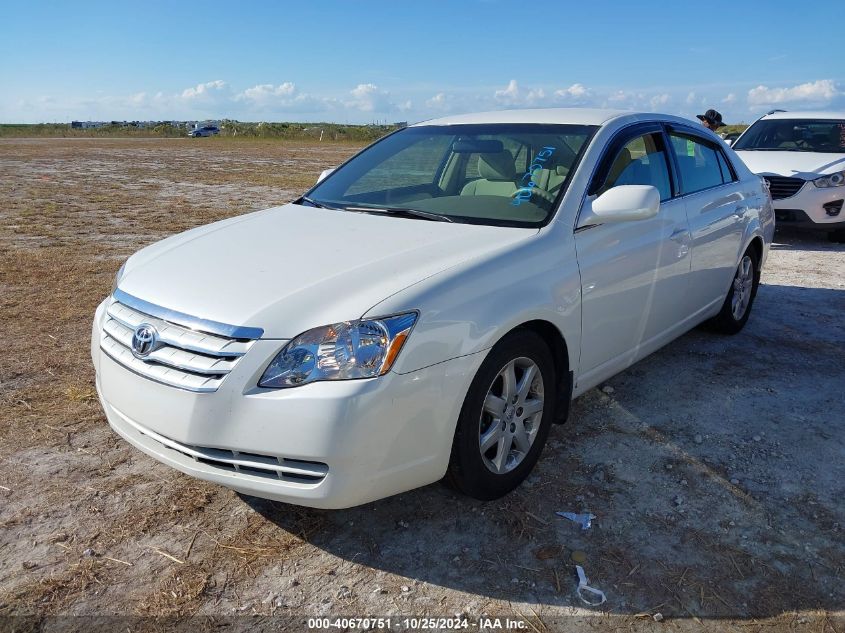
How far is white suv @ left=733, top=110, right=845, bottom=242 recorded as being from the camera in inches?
342

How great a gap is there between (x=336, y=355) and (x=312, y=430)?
0.26 m

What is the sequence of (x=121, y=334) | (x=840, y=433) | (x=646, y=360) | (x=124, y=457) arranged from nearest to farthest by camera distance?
(x=121, y=334), (x=124, y=457), (x=840, y=433), (x=646, y=360)

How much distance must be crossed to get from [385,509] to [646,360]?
2.51m

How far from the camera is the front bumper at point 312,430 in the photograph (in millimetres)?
2336

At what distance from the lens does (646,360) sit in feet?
15.7

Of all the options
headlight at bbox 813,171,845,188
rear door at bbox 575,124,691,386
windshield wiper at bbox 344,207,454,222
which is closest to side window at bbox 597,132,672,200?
rear door at bbox 575,124,691,386

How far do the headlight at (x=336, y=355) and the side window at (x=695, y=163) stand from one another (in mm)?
2635

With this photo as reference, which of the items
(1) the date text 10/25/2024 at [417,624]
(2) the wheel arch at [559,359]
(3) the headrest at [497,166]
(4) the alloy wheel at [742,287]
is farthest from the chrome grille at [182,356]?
(4) the alloy wheel at [742,287]

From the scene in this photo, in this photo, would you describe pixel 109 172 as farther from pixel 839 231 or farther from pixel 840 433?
pixel 840 433

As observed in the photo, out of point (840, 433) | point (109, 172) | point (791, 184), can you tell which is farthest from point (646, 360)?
point (109, 172)

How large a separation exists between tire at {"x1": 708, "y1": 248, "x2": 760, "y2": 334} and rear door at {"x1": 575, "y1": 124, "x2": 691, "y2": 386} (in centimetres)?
101

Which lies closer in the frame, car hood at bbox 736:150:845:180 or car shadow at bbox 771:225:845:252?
car hood at bbox 736:150:845:180

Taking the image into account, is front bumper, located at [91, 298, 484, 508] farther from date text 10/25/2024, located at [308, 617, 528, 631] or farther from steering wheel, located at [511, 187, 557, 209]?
steering wheel, located at [511, 187, 557, 209]

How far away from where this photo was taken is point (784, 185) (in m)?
8.81
